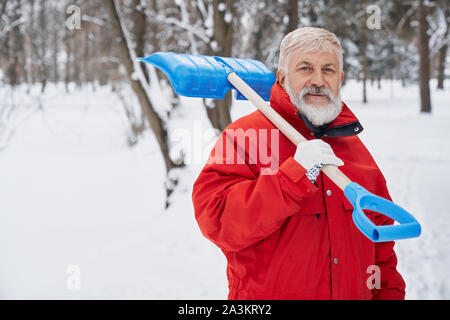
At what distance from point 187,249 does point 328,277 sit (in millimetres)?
3198

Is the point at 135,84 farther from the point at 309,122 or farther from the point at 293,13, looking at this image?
the point at 309,122

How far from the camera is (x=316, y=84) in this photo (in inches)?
58.0

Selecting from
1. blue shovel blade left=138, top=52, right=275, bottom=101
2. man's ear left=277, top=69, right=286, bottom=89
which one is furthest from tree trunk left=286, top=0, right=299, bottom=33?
man's ear left=277, top=69, right=286, bottom=89

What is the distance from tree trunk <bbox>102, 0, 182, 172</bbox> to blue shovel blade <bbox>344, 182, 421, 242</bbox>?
15.1 ft

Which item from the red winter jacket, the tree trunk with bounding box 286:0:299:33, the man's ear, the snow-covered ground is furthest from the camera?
the tree trunk with bounding box 286:0:299:33

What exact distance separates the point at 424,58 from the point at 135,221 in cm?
1060

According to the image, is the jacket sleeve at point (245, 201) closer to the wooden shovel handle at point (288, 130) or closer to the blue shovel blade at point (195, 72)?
the wooden shovel handle at point (288, 130)

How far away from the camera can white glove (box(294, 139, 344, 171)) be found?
1263mm

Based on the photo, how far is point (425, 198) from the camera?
17.4ft

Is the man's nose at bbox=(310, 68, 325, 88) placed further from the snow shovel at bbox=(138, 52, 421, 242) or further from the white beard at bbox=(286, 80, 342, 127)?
the snow shovel at bbox=(138, 52, 421, 242)

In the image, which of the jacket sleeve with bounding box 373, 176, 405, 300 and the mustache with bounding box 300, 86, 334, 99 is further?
the jacket sleeve with bounding box 373, 176, 405, 300

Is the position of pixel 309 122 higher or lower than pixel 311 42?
lower

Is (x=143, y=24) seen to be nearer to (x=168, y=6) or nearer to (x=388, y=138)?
(x=168, y=6)

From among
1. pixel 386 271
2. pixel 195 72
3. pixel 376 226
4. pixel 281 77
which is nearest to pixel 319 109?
pixel 281 77
